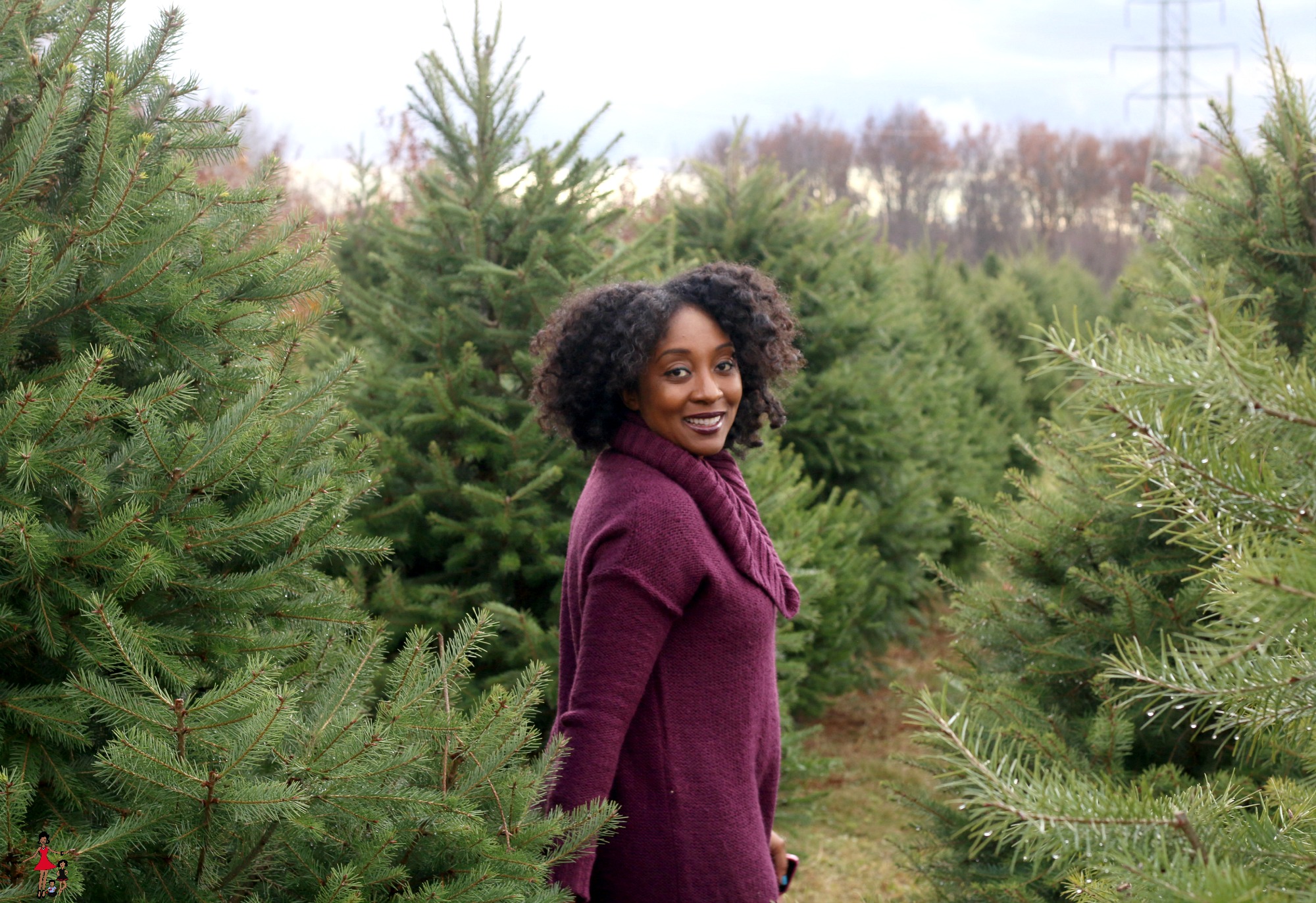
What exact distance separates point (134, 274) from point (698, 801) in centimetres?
152

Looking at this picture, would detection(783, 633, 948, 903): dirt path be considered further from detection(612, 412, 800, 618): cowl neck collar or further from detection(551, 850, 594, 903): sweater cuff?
detection(551, 850, 594, 903): sweater cuff

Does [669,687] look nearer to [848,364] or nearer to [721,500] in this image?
[721,500]

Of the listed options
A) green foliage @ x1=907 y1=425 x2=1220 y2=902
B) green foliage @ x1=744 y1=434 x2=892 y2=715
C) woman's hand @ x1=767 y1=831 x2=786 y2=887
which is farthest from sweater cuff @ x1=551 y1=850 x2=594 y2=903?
green foliage @ x1=744 y1=434 x2=892 y2=715

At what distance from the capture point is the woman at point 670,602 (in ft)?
7.18

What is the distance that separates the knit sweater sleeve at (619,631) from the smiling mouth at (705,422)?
28cm

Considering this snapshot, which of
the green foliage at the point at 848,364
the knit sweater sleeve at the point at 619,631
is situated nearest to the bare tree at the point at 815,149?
the green foliage at the point at 848,364

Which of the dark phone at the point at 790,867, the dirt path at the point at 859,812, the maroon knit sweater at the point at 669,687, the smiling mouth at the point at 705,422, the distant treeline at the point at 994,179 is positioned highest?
the distant treeline at the point at 994,179

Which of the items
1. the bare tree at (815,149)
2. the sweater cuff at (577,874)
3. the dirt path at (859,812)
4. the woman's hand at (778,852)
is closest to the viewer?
the sweater cuff at (577,874)

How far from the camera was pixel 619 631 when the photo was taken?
2178mm

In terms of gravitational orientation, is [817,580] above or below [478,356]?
below

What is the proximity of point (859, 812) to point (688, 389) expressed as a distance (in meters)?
4.73

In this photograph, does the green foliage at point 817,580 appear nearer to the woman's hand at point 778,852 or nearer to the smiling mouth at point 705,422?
the woman's hand at point 778,852

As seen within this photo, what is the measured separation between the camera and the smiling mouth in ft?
8.11

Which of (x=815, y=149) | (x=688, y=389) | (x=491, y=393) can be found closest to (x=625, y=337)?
(x=688, y=389)
